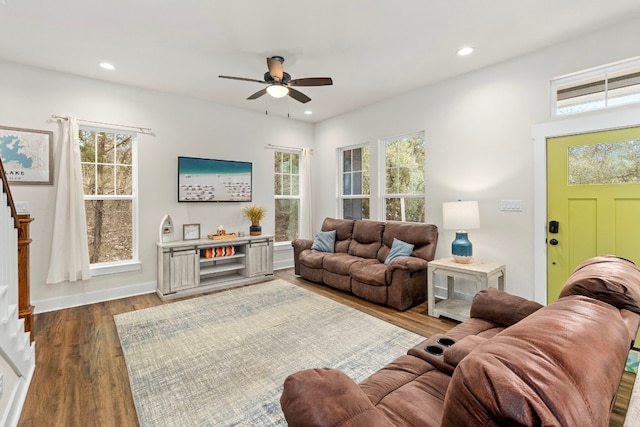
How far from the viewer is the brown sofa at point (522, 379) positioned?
58 centimetres

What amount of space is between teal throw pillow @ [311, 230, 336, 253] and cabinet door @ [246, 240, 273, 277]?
29.6 inches

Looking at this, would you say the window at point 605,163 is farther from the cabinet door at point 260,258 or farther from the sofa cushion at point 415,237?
the cabinet door at point 260,258

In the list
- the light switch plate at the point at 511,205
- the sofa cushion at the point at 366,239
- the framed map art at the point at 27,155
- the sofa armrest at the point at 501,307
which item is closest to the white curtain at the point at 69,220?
the framed map art at the point at 27,155

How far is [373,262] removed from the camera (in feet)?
13.7

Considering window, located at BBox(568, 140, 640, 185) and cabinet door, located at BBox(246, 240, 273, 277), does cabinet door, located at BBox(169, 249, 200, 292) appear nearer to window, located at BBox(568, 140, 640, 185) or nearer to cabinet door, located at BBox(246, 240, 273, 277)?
cabinet door, located at BBox(246, 240, 273, 277)

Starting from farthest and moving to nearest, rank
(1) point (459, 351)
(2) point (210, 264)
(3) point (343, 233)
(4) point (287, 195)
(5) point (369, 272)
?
(4) point (287, 195) → (3) point (343, 233) → (2) point (210, 264) → (5) point (369, 272) → (1) point (459, 351)

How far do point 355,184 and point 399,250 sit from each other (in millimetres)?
1866

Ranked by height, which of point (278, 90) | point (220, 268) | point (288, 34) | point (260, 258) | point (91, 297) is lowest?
point (91, 297)

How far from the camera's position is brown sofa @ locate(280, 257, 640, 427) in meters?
0.58

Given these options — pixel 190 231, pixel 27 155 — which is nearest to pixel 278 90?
pixel 190 231

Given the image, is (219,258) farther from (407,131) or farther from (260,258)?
(407,131)

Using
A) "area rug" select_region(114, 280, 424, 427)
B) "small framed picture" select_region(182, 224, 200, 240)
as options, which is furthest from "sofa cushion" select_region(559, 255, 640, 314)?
"small framed picture" select_region(182, 224, 200, 240)

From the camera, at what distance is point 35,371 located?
229 cm

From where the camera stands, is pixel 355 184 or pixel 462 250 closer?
pixel 462 250
